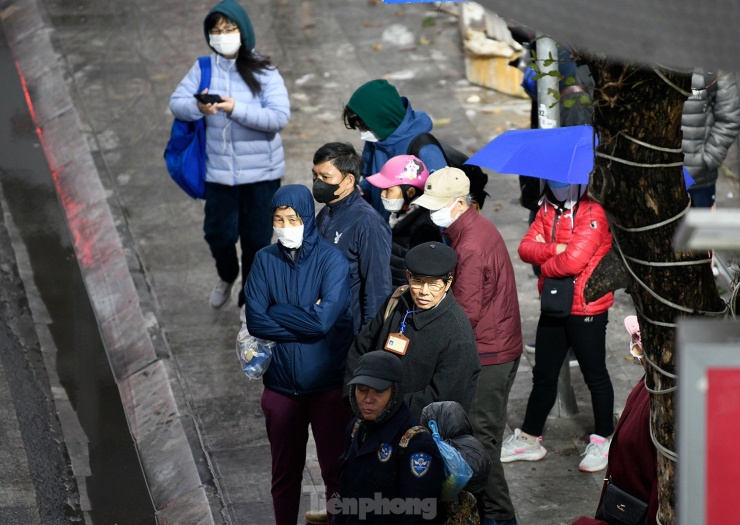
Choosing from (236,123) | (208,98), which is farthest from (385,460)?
(236,123)

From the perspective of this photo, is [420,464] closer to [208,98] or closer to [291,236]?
[291,236]

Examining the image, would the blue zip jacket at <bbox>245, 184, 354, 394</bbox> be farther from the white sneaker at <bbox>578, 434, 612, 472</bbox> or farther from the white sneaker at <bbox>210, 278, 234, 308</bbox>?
the white sneaker at <bbox>210, 278, 234, 308</bbox>

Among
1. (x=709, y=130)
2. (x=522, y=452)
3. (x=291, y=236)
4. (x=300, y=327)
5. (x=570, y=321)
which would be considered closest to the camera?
(x=300, y=327)

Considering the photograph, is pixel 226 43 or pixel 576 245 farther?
pixel 226 43

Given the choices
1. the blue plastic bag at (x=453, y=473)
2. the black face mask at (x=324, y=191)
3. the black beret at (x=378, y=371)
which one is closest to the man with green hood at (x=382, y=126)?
the black face mask at (x=324, y=191)

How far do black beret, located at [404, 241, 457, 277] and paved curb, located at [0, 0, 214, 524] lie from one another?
2111 millimetres

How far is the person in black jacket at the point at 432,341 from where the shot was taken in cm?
540

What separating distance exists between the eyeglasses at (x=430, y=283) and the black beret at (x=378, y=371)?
1.92 feet

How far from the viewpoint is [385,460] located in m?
4.70

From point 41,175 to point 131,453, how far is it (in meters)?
4.36

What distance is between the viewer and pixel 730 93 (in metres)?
8.01

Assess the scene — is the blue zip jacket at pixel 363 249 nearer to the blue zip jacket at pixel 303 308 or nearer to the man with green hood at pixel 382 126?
the blue zip jacket at pixel 303 308

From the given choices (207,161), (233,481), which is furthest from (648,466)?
(207,161)

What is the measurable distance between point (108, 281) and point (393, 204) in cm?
348
